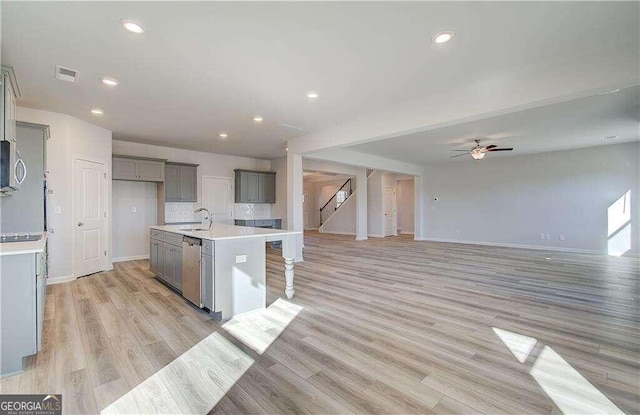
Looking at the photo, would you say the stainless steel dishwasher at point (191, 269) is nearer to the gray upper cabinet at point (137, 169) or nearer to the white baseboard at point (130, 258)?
the gray upper cabinet at point (137, 169)

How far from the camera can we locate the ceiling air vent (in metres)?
3.22

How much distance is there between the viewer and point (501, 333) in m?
2.90

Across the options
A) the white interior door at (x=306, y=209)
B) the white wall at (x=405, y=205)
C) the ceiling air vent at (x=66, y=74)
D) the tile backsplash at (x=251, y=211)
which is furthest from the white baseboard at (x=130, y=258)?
the white wall at (x=405, y=205)

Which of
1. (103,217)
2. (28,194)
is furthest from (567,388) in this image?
(103,217)

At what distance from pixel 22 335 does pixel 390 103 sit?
4661mm

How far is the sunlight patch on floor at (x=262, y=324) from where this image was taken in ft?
8.89

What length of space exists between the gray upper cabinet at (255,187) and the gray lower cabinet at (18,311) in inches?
241

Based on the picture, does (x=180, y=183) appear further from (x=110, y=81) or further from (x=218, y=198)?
(x=110, y=81)

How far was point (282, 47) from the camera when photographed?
110 inches

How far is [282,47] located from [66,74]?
2.59 metres

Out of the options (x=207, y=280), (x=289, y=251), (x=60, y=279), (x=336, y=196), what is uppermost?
(x=336, y=196)

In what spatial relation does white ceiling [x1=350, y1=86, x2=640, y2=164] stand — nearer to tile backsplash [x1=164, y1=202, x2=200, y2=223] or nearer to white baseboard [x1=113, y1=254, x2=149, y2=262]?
tile backsplash [x1=164, y1=202, x2=200, y2=223]

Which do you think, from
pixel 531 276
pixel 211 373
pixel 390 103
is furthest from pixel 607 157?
pixel 211 373

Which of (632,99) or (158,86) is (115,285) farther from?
(632,99)
